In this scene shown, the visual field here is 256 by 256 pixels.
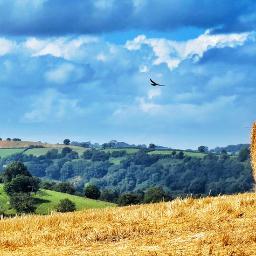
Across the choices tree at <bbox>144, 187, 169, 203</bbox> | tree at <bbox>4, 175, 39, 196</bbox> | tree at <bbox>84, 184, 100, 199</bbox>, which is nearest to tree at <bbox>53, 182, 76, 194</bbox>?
tree at <bbox>84, 184, 100, 199</bbox>

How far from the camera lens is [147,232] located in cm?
1595

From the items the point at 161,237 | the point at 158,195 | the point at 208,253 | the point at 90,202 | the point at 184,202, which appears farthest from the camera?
the point at 90,202

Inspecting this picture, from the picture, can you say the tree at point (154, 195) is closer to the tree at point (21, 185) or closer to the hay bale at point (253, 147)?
the tree at point (21, 185)

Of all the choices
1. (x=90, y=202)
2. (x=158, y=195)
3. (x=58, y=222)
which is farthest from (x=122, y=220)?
(x=90, y=202)

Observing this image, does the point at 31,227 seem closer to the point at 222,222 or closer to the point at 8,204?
the point at 222,222

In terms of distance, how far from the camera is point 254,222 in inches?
611

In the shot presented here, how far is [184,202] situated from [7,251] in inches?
278

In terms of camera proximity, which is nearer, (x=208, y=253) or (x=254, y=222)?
(x=208, y=253)

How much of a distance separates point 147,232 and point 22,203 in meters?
150

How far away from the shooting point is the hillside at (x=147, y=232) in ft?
43.9

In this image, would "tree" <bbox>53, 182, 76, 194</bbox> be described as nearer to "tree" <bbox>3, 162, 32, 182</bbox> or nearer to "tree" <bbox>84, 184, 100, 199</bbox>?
"tree" <bbox>84, 184, 100, 199</bbox>

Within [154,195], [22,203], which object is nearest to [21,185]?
[22,203]

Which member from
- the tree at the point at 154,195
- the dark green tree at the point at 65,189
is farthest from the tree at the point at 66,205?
the dark green tree at the point at 65,189

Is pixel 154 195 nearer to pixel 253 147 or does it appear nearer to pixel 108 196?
pixel 108 196
